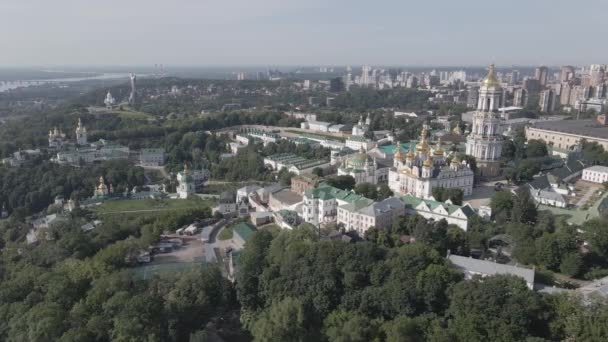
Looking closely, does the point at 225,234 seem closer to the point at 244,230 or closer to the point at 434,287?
the point at 244,230

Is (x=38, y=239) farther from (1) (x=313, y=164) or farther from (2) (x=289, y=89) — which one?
(2) (x=289, y=89)

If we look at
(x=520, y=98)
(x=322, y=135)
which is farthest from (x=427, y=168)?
(x=520, y=98)

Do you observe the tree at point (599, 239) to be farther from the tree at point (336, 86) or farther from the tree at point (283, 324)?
the tree at point (336, 86)

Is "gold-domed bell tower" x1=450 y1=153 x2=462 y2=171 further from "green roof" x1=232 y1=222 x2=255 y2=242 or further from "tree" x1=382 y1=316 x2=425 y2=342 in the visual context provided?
"tree" x1=382 y1=316 x2=425 y2=342

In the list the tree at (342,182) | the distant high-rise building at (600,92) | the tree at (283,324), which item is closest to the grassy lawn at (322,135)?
the tree at (342,182)

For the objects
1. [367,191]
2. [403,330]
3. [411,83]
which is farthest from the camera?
[411,83]

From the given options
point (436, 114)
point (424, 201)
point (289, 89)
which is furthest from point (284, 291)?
point (289, 89)

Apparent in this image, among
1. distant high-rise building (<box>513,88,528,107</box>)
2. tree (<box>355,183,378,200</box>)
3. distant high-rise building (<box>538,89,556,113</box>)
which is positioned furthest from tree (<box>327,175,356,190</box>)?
distant high-rise building (<box>513,88,528,107</box>)
